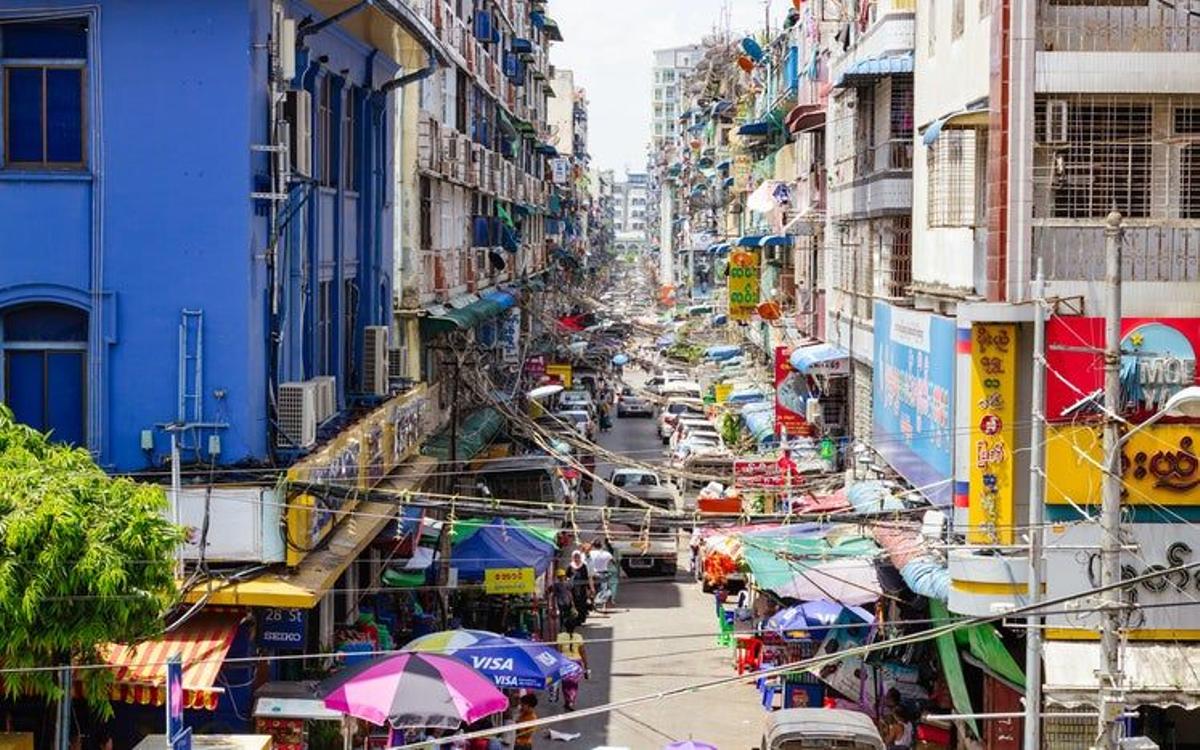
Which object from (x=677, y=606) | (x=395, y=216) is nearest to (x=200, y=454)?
(x=395, y=216)

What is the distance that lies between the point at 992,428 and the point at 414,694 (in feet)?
22.1

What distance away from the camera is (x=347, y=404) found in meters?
26.5

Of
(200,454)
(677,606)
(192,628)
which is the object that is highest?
(200,454)

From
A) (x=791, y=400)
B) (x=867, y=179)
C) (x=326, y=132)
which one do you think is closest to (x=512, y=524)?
(x=326, y=132)

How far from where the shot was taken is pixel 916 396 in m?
24.0

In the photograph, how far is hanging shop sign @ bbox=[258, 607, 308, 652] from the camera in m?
19.0

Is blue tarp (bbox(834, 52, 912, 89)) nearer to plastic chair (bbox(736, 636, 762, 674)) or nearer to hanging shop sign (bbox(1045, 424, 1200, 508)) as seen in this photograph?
plastic chair (bbox(736, 636, 762, 674))

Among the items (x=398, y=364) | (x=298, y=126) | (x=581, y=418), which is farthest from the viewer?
(x=581, y=418)

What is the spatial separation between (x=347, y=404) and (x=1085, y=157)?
11.5 metres

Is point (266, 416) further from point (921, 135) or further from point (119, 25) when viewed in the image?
point (921, 135)

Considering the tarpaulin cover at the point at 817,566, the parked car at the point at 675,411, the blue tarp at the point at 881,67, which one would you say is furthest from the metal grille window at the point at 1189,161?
the parked car at the point at 675,411

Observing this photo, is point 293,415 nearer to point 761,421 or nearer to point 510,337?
point 761,421

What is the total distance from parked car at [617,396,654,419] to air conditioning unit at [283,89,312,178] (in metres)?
59.3

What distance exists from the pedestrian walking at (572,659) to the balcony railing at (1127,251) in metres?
8.21
